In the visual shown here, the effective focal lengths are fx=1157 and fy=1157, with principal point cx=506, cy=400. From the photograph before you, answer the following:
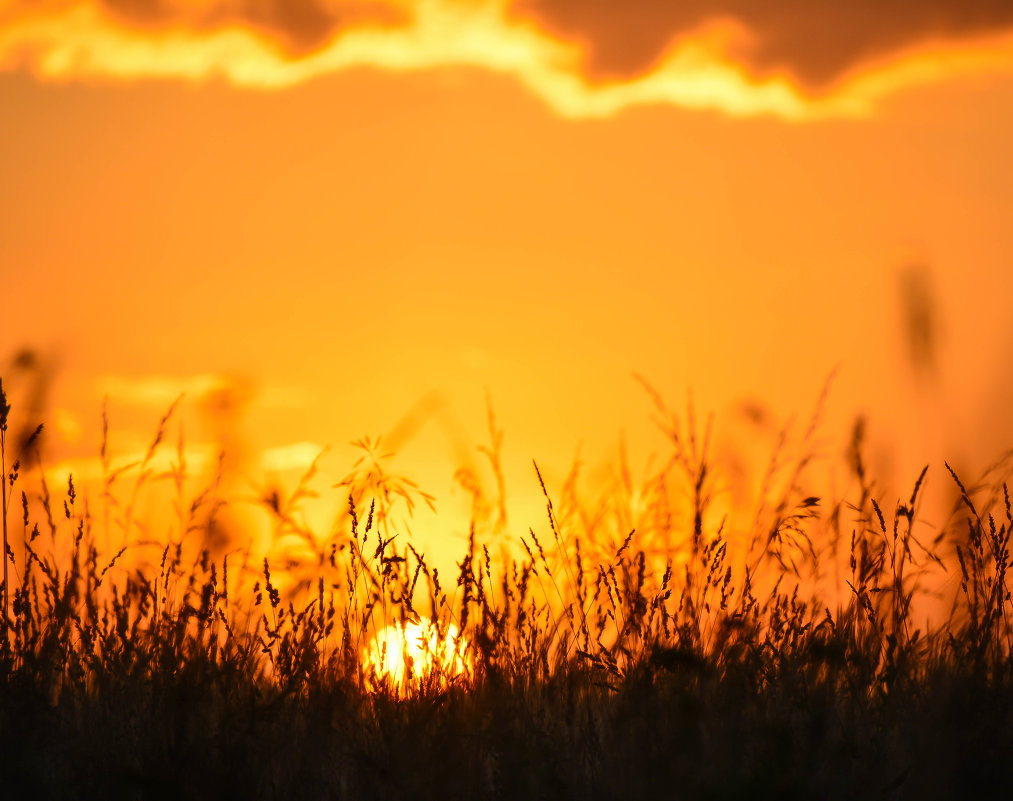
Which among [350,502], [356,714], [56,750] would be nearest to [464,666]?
[356,714]

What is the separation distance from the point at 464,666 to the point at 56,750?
1186 mm

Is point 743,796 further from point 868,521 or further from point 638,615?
point 868,521

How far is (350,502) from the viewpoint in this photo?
11.3 feet

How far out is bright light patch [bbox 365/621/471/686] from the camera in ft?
11.2

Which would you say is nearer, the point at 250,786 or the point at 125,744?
the point at 250,786

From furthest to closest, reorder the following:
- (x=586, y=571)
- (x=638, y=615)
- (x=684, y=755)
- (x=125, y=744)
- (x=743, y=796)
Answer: (x=586, y=571)
(x=638, y=615)
(x=125, y=744)
(x=684, y=755)
(x=743, y=796)

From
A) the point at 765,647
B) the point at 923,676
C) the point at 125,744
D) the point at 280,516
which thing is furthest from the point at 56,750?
the point at 923,676

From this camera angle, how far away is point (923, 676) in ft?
11.3

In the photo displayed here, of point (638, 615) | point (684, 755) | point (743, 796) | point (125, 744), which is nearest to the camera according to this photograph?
point (743, 796)

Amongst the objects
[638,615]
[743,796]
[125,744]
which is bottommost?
[743,796]

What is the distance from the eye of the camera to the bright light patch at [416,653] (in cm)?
342

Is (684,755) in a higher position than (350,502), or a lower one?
lower

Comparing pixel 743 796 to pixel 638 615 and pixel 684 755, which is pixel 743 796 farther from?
pixel 638 615

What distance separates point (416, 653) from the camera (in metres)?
3.51
